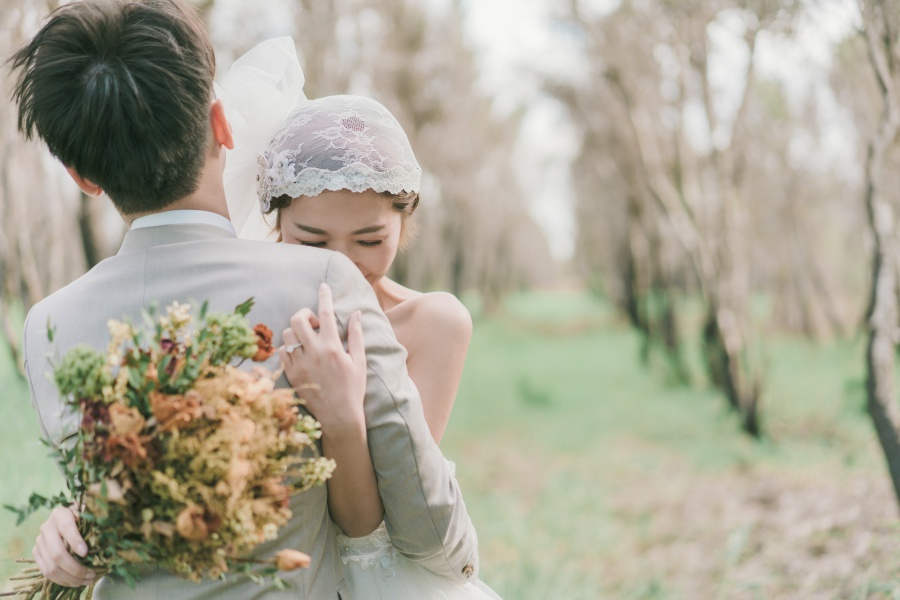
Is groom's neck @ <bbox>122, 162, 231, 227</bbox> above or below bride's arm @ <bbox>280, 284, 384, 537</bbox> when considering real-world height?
above

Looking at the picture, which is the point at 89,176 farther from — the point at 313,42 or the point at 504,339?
the point at 504,339

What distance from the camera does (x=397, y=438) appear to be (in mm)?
1693

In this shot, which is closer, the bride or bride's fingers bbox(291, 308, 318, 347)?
bride's fingers bbox(291, 308, 318, 347)

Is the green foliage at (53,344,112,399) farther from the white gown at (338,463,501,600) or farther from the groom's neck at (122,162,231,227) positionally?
the white gown at (338,463,501,600)

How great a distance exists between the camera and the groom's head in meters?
1.55

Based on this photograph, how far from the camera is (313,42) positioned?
10.6 m

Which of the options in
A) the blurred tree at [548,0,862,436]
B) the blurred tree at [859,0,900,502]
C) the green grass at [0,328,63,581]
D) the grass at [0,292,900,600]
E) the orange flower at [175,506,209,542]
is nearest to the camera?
the orange flower at [175,506,209,542]

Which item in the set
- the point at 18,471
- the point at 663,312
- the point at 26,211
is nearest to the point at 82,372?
the point at 18,471

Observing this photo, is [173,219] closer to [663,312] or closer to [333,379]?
[333,379]

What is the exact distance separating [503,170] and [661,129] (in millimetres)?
18606

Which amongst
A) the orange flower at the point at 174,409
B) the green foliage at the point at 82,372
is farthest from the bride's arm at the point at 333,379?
the green foliage at the point at 82,372

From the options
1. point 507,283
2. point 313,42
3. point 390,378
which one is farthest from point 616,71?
point 507,283

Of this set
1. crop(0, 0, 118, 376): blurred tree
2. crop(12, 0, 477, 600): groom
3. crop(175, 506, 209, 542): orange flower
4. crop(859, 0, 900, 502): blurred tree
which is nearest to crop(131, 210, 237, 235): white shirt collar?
crop(12, 0, 477, 600): groom

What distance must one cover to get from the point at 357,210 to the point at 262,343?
866 mm
